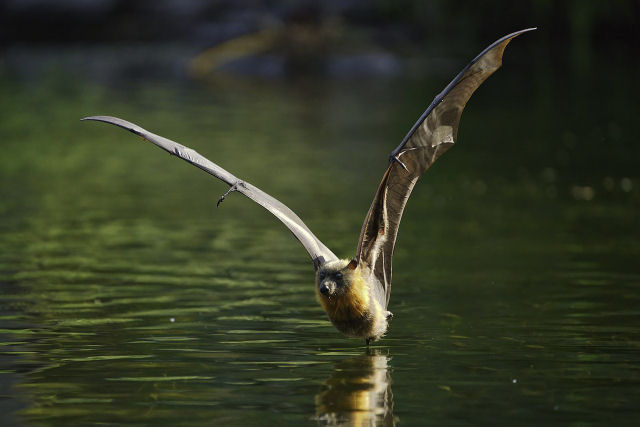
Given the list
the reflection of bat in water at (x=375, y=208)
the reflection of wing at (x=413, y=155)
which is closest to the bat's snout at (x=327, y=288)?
the reflection of bat in water at (x=375, y=208)

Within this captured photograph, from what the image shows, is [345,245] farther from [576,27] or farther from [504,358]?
[576,27]

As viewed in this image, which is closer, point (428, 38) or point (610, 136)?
point (610, 136)

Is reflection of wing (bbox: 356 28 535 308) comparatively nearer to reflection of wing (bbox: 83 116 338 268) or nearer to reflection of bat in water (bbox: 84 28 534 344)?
reflection of bat in water (bbox: 84 28 534 344)

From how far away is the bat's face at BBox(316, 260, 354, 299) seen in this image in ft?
22.1

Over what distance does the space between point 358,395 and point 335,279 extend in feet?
2.04

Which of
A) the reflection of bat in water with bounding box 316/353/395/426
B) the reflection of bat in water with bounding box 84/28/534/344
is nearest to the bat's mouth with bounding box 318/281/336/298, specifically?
the reflection of bat in water with bounding box 84/28/534/344

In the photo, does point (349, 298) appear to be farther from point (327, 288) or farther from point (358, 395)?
point (358, 395)

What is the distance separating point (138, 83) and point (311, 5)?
761 centimetres

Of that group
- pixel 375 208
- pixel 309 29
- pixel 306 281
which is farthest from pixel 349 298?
pixel 309 29

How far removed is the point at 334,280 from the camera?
6766 millimetres

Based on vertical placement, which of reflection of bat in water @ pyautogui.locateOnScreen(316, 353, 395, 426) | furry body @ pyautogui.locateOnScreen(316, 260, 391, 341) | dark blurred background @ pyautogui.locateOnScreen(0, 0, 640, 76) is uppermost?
dark blurred background @ pyautogui.locateOnScreen(0, 0, 640, 76)

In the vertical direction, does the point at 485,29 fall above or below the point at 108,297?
above

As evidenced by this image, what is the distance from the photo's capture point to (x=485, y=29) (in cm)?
4334

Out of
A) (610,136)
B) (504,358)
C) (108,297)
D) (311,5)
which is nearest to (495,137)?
(610,136)
